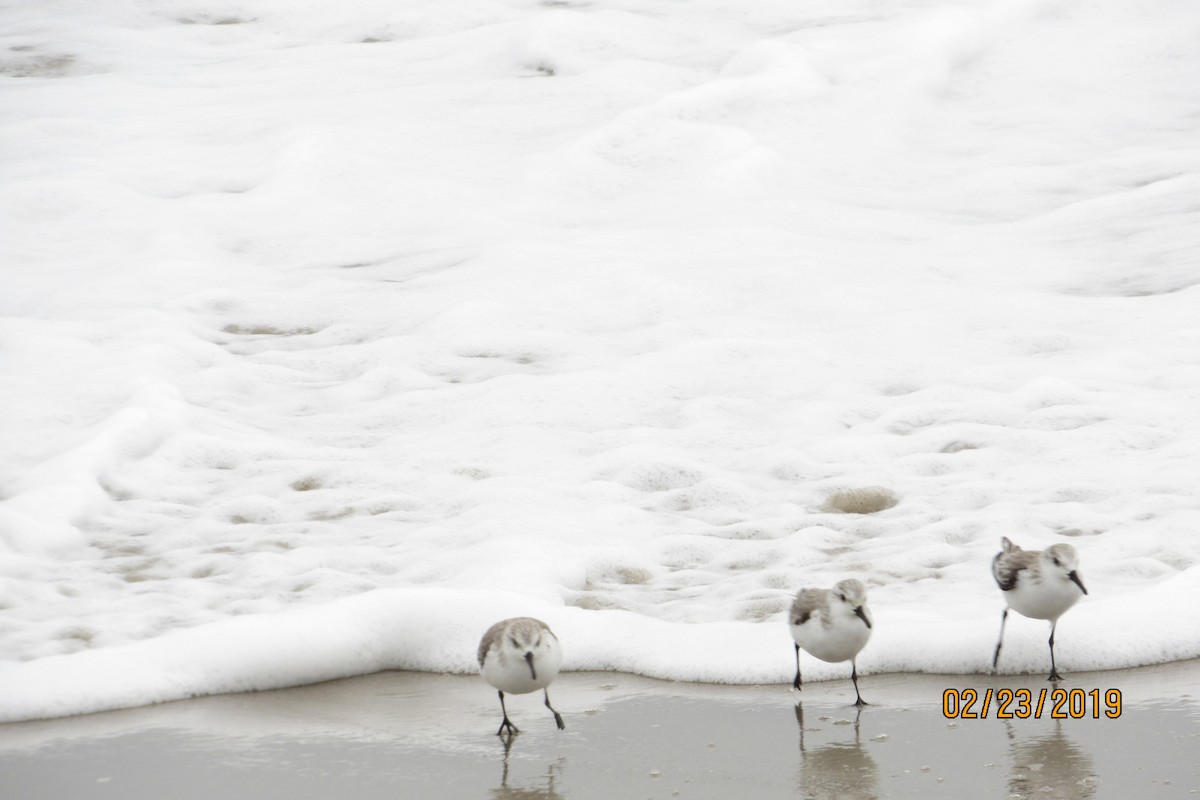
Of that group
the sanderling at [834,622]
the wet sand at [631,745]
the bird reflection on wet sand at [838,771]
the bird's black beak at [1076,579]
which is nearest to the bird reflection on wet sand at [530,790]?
the wet sand at [631,745]

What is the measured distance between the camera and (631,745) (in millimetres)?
3967

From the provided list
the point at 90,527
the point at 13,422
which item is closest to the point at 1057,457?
the point at 90,527

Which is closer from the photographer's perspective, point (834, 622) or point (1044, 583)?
point (834, 622)

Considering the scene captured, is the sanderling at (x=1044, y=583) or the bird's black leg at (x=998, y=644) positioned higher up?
the sanderling at (x=1044, y=583)

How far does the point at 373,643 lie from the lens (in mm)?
4809

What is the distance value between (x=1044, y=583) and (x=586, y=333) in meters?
5.04

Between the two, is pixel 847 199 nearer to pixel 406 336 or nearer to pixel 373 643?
pixel 406 336

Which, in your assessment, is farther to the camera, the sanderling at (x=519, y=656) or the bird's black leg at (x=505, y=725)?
the bird's black leg at (x=505, y=725)
